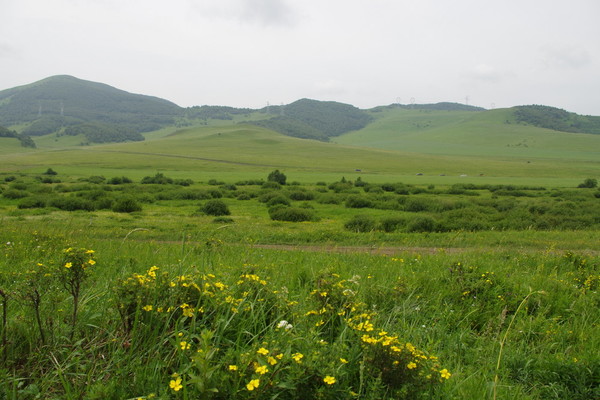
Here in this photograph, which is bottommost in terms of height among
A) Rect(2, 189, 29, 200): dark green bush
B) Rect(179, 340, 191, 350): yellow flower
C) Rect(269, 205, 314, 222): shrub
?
Rect(2, 189, 29, 200): dark green bush

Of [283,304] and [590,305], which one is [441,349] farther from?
[590,305]

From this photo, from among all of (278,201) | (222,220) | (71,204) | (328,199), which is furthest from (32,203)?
(328,199)

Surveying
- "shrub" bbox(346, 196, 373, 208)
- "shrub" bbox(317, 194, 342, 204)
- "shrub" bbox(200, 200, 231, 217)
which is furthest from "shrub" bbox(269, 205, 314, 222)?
"shrub" bbox(317, 194, 342, 204)

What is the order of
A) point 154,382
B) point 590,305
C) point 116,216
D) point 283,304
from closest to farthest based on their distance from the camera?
point 154,382
point 283,304
point 590,305
point 116,216

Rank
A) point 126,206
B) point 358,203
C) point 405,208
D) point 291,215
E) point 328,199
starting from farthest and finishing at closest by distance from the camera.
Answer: point 328,199 < point 358,203 < point 405,208 < point 126,206 < point 291,215

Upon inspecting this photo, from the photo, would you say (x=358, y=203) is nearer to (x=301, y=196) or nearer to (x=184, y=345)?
(x=301, y=196)

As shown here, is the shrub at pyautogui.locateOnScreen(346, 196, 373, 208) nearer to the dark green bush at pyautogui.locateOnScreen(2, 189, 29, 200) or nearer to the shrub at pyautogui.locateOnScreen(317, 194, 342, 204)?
the shrub at pyautogui.locateOnScreen(317, 194, 342, 204)

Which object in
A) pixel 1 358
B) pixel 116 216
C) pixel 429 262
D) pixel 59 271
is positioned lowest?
pixel 116 216

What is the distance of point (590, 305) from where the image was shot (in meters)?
6.07

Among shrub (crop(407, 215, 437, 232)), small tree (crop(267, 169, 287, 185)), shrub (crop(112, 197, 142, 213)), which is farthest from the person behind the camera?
small tree (crop(267, 169, 287, 185))

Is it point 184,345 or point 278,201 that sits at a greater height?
point 184,345

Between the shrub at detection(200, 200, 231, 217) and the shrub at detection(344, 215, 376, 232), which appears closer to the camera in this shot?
the shrub at detection(344, 215, 376, 232)

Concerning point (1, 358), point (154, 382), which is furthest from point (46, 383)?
point (154, 382)

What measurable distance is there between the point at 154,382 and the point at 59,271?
1529 millimetres
